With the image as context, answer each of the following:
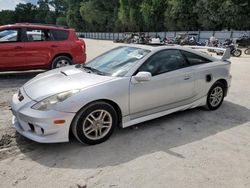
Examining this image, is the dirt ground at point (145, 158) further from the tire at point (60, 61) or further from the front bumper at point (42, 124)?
the tire at point (60, 61)

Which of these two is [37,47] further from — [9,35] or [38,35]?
[9,35]

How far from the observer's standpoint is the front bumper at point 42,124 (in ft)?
11.6

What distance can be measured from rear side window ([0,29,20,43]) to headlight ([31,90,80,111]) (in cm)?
520

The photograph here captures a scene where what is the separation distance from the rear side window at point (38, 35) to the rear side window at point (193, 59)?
507 centimetres

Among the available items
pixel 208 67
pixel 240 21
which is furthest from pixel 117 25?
pixel 208 67

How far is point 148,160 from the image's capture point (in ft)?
11.6

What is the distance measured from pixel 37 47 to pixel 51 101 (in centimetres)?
523

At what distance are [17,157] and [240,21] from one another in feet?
100

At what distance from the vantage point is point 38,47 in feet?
27.5

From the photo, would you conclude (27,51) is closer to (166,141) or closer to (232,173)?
(166,141)

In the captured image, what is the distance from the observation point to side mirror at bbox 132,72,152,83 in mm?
4062

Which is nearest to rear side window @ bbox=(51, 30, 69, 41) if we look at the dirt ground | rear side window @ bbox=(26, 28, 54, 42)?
rear side window @ bbox=(26, 28, 54, 42)

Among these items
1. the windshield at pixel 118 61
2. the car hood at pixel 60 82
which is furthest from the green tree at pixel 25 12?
the car hood at pixel 60 82

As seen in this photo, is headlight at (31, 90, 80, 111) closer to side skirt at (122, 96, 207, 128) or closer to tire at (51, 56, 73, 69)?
side skirt at (122, 96, 207, 128)
